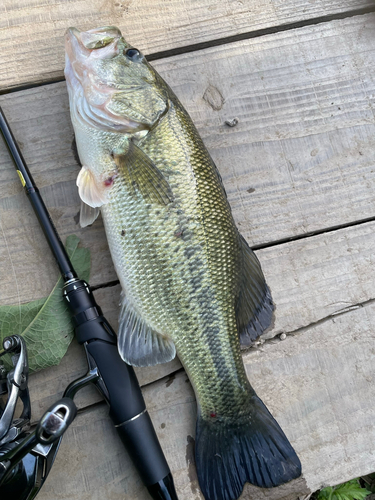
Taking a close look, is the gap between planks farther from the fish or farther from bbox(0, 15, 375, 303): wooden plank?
the fish

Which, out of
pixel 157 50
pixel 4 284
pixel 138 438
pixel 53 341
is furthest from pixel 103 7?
pixel 138 438

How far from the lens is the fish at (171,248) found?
1.28 metres

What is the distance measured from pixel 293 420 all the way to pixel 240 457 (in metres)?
0.28

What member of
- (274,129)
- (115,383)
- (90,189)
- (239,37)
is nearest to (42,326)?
(115,383)

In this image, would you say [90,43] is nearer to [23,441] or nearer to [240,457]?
[23,441]

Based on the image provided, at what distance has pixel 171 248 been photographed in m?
1.27

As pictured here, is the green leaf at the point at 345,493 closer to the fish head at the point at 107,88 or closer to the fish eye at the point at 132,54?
the fish head at the point at 107,88

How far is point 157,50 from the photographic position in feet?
5.20

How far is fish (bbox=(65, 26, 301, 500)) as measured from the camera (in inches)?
50.3

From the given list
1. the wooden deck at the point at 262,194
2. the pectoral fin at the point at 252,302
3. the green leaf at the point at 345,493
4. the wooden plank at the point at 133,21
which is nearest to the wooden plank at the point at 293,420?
the wooden deck at the point at 262,194

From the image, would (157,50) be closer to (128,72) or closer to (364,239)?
(128,72)

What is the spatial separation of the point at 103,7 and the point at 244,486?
1.80 m

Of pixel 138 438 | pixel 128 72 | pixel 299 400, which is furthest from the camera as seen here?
pixel 299 400

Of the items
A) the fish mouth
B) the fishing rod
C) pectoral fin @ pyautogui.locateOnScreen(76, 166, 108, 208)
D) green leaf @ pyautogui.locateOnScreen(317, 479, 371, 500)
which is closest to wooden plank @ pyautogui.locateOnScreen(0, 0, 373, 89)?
the fish mouth
